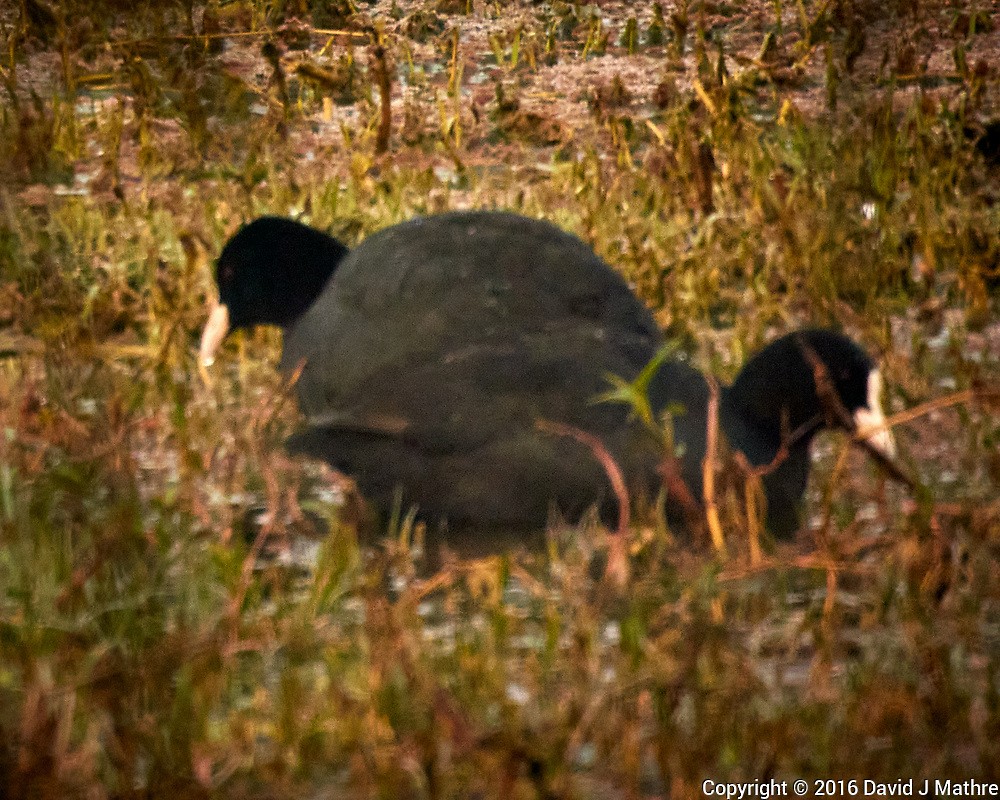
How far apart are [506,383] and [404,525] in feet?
1.23

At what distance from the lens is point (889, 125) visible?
5957mm

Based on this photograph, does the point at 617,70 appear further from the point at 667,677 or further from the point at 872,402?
the point at 667,677

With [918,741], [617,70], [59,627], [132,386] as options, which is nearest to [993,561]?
[918,741]

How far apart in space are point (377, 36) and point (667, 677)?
16.2 feet
